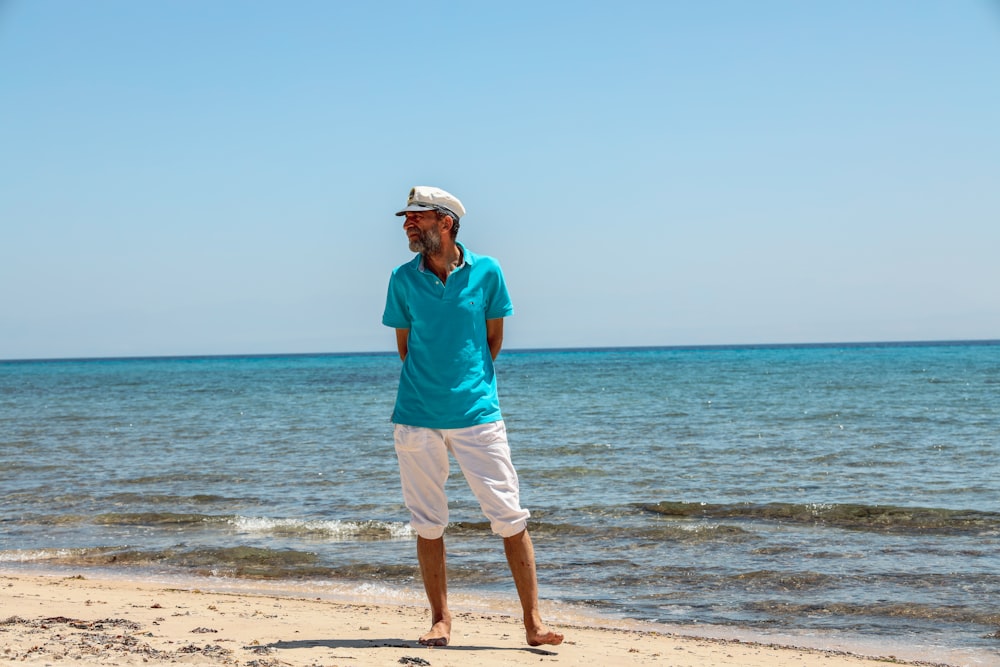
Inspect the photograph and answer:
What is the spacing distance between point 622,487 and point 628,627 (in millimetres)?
5578

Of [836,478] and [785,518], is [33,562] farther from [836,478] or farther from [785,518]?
[836,478]

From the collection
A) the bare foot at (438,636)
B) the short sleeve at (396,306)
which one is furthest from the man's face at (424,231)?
the bare foot at (438,636)

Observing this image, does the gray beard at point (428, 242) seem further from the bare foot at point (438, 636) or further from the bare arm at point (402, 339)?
the bare foot at point (438, 636)

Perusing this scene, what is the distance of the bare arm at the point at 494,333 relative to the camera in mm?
4289

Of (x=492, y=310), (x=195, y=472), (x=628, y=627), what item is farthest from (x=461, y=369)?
(x=195, y=472)

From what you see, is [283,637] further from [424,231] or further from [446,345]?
Result: [424,231]

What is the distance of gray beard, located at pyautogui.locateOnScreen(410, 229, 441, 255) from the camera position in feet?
13.7

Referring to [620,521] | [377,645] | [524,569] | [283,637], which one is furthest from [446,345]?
[620,521]

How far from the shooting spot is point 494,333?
14.1ft

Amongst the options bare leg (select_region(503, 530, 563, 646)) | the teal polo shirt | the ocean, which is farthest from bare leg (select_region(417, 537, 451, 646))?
the ocean

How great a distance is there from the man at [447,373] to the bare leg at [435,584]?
10cm

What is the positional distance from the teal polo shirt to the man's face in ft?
0.24

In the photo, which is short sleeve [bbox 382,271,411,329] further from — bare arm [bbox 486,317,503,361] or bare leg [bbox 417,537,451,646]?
bare leg [bbox 417,537,451,646]

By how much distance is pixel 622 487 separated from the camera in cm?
1131
